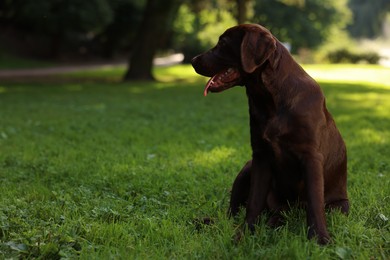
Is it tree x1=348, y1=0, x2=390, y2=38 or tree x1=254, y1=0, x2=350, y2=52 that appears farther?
tree x1=348, y1=0, x2=390, y2=38

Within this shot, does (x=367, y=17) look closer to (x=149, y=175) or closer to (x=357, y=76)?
(x=357, y=76)

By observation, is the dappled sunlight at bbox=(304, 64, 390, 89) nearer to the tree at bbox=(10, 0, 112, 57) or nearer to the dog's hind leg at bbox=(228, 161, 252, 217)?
the tree at bbox=(10, 0, 112, 57)

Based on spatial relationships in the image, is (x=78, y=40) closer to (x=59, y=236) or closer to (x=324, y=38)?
(x=324, y=38)

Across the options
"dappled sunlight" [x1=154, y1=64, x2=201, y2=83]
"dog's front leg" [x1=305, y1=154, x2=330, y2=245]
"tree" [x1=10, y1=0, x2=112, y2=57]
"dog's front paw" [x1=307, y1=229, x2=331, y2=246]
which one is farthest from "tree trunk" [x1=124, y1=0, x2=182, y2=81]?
"dog's front paw" [x1=307, y1=229, x2=331, y2=246]

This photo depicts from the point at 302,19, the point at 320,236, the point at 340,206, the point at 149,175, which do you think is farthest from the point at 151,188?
the point at 302,19

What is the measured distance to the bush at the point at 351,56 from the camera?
42.8 metres

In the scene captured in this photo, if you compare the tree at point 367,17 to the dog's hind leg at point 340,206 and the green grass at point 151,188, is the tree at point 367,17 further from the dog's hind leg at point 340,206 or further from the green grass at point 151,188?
the dog's hind leg at point 340,206

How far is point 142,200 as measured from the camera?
14.6 ft

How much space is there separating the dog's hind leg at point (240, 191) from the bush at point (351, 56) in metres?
42.0

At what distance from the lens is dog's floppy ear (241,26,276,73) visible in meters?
3.13

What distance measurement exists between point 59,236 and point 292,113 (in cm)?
172

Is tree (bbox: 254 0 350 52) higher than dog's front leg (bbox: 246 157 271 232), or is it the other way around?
tree (bbox: 254 0 350 52)

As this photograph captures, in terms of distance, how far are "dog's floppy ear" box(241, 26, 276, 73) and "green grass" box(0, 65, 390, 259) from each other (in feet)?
3.61

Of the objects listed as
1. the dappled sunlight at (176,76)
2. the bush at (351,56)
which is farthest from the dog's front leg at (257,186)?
the bush at (351,56)
